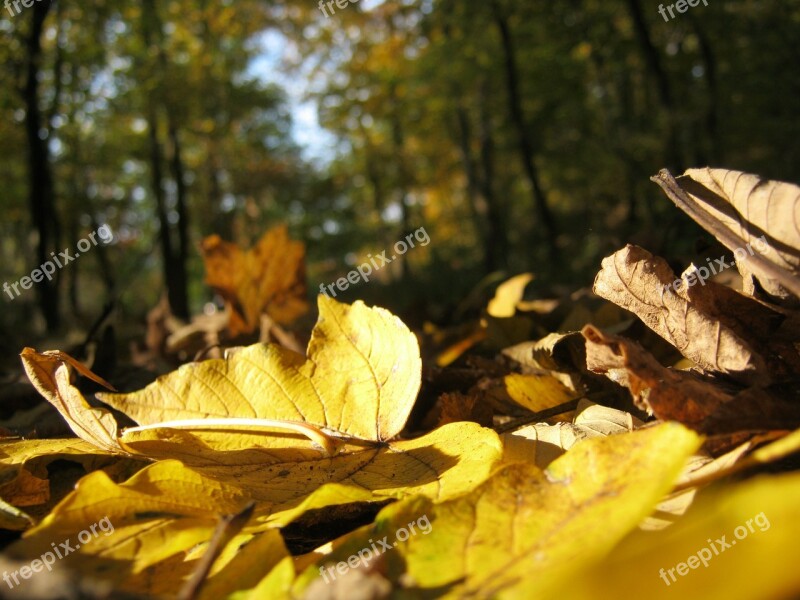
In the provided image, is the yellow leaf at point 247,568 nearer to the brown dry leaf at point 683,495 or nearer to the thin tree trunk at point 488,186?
the brown dry leaf at point 683,495

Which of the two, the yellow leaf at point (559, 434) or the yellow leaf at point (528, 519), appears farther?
the yellow leaf at point (559, 434)

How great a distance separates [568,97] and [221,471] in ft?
37.1

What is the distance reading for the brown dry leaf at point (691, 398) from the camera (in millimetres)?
477

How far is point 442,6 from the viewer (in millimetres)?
7355

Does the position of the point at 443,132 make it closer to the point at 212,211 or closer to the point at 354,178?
the point at 354,178

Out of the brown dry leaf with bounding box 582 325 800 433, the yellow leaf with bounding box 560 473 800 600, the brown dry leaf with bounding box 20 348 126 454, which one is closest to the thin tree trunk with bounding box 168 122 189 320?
the brown dry leaf with bounding box 20 348 126 454

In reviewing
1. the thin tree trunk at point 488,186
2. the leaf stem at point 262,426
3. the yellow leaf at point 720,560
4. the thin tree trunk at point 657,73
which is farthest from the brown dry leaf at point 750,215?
the thin tree trunk at point 488,186

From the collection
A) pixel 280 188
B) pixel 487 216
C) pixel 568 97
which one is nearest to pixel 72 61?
pixel 487 216

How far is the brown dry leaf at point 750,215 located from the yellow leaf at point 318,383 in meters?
0.33

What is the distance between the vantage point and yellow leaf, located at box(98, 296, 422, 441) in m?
0.71

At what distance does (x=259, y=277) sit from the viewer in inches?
61.1

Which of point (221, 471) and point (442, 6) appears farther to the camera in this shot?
point (442, 6)

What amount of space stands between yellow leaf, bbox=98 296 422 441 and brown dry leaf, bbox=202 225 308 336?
2.21 feet

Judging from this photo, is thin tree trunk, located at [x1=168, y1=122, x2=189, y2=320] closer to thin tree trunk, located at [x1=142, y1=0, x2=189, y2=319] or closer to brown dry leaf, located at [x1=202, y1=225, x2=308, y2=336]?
thin tree trunk, located at [x1=142, y1=0, x2=189, y2=319]
